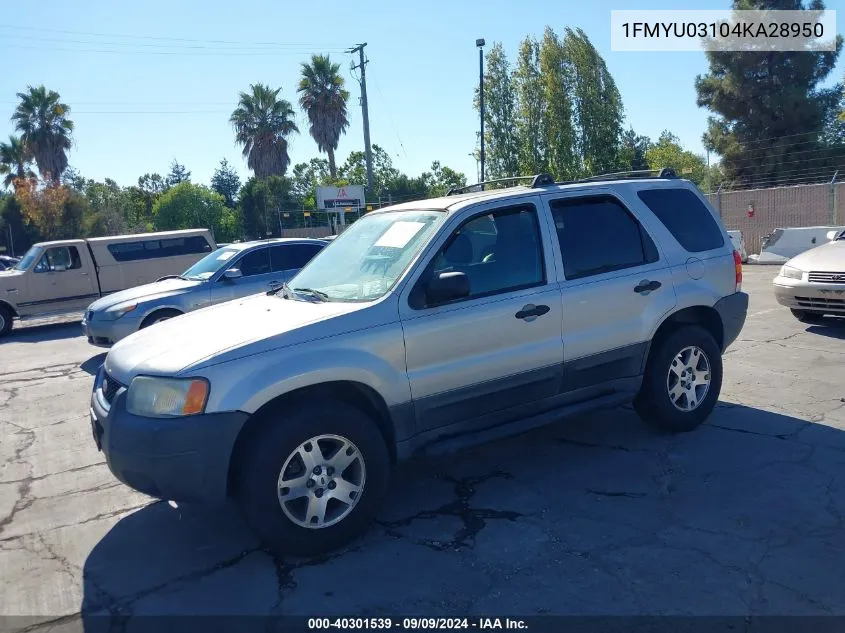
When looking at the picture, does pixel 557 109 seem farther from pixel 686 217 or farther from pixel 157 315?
pixel 686 217

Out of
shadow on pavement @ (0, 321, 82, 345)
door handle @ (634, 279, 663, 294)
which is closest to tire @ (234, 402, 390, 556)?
door handle @ (634, 279, 663, 294)

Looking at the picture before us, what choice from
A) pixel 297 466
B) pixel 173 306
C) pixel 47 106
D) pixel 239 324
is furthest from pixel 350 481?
pixel 47 106

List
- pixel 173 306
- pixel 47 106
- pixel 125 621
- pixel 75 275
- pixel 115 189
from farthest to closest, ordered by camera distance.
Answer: pixel 115 189 → pixel 47 106 → pixel 75 275 → pixel 173 306 → pixel 125 621

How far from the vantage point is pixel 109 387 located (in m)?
4.08

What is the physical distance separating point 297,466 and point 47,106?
153 ft

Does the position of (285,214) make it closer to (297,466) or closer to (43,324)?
(43,324)

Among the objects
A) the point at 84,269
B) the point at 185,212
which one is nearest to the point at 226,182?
the point at 185,212

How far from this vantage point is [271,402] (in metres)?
3.70

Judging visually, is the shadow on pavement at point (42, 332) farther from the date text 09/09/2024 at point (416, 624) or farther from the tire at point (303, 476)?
the date text 09/09/2024 at point (416, 624)

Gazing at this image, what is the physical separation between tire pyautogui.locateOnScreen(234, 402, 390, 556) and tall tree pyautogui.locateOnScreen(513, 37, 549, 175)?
38.8 meters

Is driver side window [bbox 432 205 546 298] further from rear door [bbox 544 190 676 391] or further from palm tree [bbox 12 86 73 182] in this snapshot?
palm tree [bbox 12 86 73 182]

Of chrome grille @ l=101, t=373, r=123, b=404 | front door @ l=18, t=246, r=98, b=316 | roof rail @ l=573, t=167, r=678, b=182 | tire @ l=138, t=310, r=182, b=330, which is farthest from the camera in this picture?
front door @ l=18, t=246, r=98, b=316

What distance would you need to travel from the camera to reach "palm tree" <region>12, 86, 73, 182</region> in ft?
137

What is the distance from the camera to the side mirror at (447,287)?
4012 millimetres
